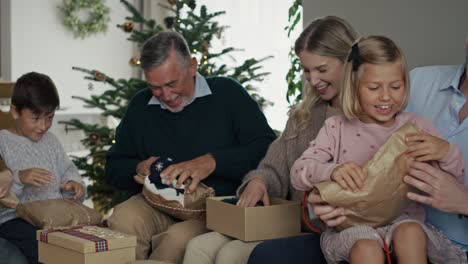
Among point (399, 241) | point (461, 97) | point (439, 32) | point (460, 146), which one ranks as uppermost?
point (439, 32)

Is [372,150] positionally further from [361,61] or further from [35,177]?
[35,177]

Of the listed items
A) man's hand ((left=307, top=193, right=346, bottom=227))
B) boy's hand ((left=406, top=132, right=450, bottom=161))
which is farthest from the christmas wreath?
boy's hand ((left=406, top=132, right=450, bottom=161))

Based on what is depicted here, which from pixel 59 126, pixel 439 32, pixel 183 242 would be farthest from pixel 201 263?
pixel 59 126

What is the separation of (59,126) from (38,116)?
175 inches

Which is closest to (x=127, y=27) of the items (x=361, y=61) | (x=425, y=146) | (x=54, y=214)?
(x=54, y=214)

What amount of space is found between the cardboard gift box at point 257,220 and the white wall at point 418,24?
850 mm

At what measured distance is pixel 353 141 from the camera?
7.55 feet

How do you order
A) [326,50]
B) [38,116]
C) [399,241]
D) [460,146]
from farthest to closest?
[38,116], [326,50], [460,146], [399,241]

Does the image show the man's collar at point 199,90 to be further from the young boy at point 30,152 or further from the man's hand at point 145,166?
the young boy at point 30,152

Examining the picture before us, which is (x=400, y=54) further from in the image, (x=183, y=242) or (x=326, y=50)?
(x=183, y=242)

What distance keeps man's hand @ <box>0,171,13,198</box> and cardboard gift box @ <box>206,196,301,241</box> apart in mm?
850

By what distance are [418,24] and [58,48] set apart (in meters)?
5.46

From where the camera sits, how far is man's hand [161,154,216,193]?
2.90 m

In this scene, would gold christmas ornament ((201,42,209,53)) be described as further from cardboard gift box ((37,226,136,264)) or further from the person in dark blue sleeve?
cardboard gift box ((37,226,136,264))
